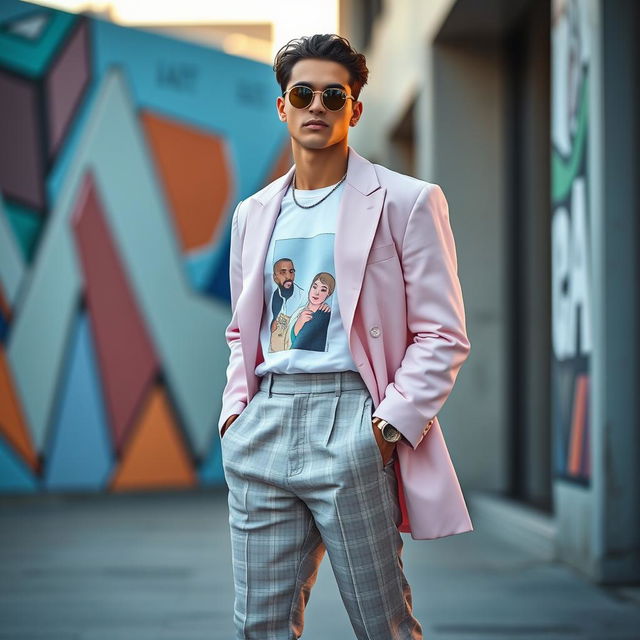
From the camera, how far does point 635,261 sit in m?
5.78

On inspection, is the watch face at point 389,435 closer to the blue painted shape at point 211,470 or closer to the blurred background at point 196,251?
the blurred background at point 196,251

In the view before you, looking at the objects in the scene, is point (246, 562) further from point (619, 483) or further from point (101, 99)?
point (101, 99)

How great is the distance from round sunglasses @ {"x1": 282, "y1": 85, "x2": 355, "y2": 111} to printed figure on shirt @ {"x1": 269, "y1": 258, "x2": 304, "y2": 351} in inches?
16.5

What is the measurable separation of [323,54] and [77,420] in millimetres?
9381

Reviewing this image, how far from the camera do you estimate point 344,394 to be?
8.96ft

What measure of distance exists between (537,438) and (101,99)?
612 cm

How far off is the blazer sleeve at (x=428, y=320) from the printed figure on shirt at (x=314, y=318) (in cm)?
21

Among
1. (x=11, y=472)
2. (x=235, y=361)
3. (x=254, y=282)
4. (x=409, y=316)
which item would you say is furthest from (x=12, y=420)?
(x=409, y=316)

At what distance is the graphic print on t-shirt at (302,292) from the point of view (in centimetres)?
277

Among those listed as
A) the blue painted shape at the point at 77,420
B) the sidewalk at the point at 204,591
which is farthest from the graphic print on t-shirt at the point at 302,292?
the blue painted shape at the point at 77,420

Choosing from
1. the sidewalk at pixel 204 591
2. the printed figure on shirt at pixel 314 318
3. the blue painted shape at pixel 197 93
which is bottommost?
the sidewalk at pixel 204 591

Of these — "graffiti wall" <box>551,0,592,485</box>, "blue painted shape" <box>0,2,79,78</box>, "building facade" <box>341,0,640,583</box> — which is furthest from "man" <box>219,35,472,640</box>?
"blue painted shape" <box>0,2,79,78</box>

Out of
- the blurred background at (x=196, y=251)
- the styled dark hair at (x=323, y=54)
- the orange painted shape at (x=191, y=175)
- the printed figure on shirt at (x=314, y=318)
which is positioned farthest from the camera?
the orange painted shape at (x=191, y=175)

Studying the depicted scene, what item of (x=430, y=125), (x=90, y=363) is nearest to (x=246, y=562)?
(x=430, y=125)
